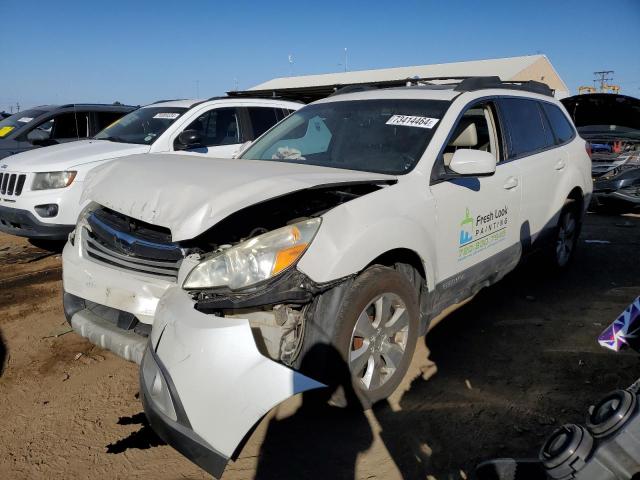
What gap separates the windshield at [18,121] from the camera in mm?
8375

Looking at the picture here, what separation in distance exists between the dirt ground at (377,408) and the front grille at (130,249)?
871mm

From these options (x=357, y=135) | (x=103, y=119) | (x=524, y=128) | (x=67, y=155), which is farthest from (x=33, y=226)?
(x=524, y=128)

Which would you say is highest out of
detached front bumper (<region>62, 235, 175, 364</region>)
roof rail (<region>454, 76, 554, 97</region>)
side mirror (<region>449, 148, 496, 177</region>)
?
roof rail (<region>454, 76, 554, 97</region>)

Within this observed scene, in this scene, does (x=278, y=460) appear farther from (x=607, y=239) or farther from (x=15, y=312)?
(x=607, y=239)

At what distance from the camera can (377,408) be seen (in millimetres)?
2814

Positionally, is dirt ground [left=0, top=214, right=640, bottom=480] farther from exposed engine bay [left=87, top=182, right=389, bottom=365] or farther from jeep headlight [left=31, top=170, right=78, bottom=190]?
jeep headlight [left=31, top=170, right=78, bottom=190]

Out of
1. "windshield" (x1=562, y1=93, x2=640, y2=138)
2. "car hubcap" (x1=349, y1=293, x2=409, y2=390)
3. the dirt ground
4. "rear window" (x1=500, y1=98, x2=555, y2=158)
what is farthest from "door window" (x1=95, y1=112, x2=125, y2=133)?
"windshield" (x1=562, y1=93, x2=640, y2=138)

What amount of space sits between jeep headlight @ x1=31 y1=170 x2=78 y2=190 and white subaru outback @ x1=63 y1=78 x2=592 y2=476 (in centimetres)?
272

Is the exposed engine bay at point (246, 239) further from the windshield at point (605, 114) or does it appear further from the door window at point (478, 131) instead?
the windshield at point (605, 114)

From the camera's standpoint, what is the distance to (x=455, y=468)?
2344mm

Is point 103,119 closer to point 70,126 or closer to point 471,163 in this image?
point 70,126

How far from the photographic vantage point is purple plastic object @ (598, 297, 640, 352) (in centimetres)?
168

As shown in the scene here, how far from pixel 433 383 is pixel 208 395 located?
162cm

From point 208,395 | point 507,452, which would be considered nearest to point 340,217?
point 208,395
